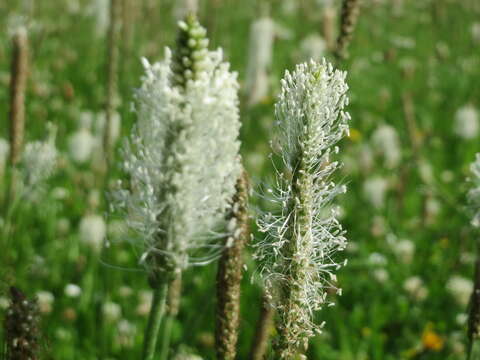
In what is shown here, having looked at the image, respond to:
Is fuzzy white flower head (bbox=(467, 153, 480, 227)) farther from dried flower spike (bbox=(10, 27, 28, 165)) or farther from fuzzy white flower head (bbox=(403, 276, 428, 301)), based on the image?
fuzzy white flower head (bbox=(403, 276, 428, 301))

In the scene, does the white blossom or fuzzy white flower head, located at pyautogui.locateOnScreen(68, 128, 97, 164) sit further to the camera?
fuzzy white flower head, located at pyautogui.locateOnScreen(68, 128, 97, 164)

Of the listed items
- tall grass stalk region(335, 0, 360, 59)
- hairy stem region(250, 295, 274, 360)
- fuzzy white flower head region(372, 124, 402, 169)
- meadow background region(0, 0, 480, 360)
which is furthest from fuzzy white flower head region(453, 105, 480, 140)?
hairy stem region(250, 295, 274, 360)

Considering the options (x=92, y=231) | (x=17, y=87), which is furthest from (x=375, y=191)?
(x=17, y=87)

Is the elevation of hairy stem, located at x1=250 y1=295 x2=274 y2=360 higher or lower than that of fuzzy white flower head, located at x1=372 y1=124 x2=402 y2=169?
lower

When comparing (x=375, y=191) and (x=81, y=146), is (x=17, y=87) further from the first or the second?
(x=375, y=191)

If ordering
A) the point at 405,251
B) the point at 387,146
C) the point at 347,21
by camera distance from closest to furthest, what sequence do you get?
the point at 347,21 < the point at 405,251 < the point at 387,146
